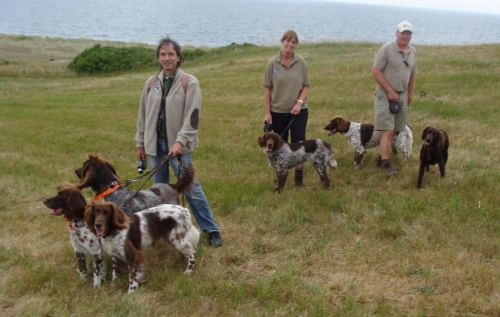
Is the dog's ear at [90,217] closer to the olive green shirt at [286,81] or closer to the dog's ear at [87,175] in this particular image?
the dog's ear at [87,175]

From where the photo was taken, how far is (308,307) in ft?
12.8

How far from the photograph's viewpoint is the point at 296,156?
6.81m

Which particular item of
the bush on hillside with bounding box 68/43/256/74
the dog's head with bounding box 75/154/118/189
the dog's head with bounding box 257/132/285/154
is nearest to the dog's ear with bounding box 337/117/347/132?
the dog's head with bounding box 257/132/285/154

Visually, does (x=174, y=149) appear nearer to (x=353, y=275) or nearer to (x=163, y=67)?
(x=163, y=67)

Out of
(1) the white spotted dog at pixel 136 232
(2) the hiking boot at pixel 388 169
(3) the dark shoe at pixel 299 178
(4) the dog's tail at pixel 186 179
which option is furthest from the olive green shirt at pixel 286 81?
(1) the white spotted dog at pixel 136 232

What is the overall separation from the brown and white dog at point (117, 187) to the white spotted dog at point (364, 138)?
13.5 feet

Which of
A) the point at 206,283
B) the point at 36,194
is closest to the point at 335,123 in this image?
the point at 206,283

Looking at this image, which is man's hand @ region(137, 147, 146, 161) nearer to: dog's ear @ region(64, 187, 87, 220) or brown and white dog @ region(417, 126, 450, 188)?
dog's ear @ region(64, 187, 87, 220)

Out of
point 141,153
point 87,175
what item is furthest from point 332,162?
point 87,175

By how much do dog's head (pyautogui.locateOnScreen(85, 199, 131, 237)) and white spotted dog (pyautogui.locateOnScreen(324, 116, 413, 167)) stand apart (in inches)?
202

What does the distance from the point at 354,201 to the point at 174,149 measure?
2.92 m

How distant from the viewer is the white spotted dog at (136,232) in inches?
155

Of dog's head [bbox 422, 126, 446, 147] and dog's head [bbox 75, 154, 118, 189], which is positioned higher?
dog's head [bbox 422, 126, 446, 147]

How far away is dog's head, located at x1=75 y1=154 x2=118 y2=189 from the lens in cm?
461
